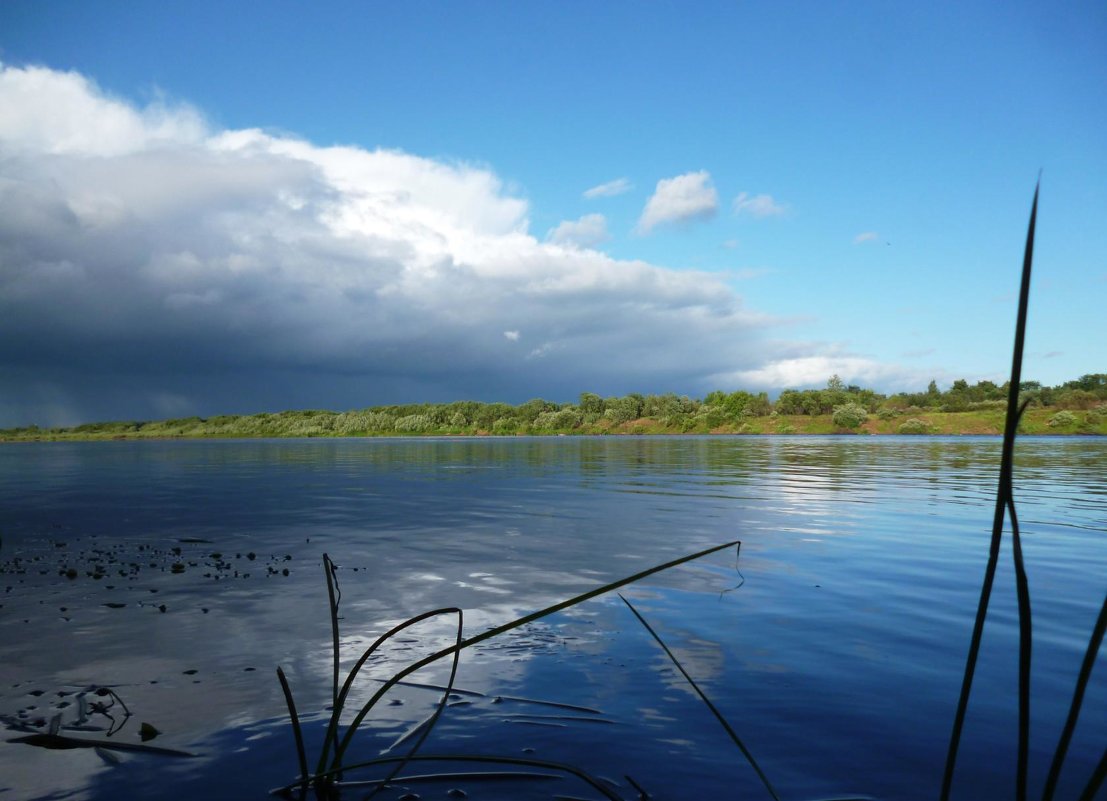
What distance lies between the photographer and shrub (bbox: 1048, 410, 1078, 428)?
179625 millimetres

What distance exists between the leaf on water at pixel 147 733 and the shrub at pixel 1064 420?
719 ft

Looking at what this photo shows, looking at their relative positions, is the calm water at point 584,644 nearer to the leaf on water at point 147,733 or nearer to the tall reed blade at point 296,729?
the leaf on water at point 147,733

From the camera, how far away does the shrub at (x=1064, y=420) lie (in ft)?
589

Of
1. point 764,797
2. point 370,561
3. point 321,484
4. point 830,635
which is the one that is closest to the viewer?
point 764,797

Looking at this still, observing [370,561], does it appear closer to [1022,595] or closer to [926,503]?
[1022,595]

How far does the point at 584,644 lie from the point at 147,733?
5.72 meters

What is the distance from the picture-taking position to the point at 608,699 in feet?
26.8

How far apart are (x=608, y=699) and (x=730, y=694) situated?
1467 millimetres

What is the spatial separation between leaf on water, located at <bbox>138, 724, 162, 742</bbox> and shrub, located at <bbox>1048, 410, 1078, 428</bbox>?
21927cm

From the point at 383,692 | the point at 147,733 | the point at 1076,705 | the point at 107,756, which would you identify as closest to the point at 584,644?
the point at 147,733

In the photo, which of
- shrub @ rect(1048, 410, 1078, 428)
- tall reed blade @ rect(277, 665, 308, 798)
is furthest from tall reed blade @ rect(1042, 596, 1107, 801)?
shrub @ rect(1048, 410, 1078, 428)

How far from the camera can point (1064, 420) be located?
180m

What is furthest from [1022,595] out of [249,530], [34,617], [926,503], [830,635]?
[926,503]

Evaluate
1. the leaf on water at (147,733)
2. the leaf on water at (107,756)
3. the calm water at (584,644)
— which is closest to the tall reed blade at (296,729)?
the calm water at (584,644)
